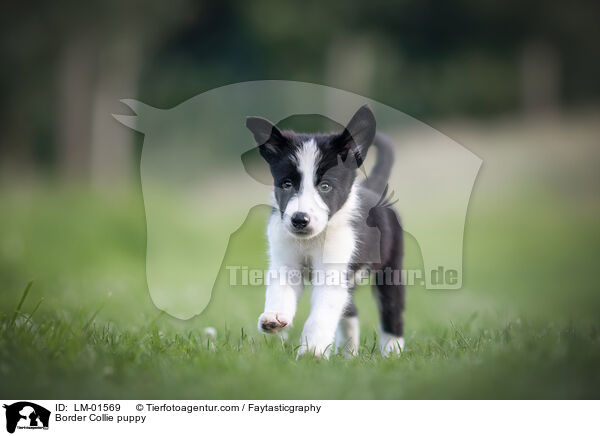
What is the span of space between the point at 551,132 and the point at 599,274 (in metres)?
3.09

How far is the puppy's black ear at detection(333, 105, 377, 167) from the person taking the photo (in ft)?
10.8

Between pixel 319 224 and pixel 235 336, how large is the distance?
1.17m

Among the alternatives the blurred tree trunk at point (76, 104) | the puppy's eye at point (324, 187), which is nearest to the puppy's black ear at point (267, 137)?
the puppy's eye at point (324, 187)

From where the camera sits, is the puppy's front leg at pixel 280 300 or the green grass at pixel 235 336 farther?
the puppy's front leg at pixel 280 300

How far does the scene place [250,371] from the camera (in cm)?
288

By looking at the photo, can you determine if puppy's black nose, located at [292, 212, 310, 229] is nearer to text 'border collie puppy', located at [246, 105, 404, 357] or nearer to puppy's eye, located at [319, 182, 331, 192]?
text 'border collie puppy', located at [246, 105, 404, 357]

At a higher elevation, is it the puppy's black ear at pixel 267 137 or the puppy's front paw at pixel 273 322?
the puppy's black ear at pixel 267 137

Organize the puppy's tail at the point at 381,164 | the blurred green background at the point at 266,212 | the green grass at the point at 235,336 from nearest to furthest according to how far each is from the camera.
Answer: the green grass at the point at 235,336
the blurred green background at the point at 266,212
the puppy's tail at the point at 381,164

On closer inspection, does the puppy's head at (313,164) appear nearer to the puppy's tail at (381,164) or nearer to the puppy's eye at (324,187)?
the puppy's eye at (324,187)

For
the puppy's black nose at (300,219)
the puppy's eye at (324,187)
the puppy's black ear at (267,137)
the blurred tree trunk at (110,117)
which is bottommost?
the puppy's black nose at (300,219)

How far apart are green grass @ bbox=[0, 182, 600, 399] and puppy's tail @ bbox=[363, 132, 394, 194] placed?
459mm

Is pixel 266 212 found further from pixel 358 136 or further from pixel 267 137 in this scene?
pixel 358 136

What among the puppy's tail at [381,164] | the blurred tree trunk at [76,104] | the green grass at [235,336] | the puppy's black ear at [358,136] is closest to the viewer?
the green grass at [235,336]

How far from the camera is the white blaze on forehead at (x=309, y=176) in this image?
10.4 ft
